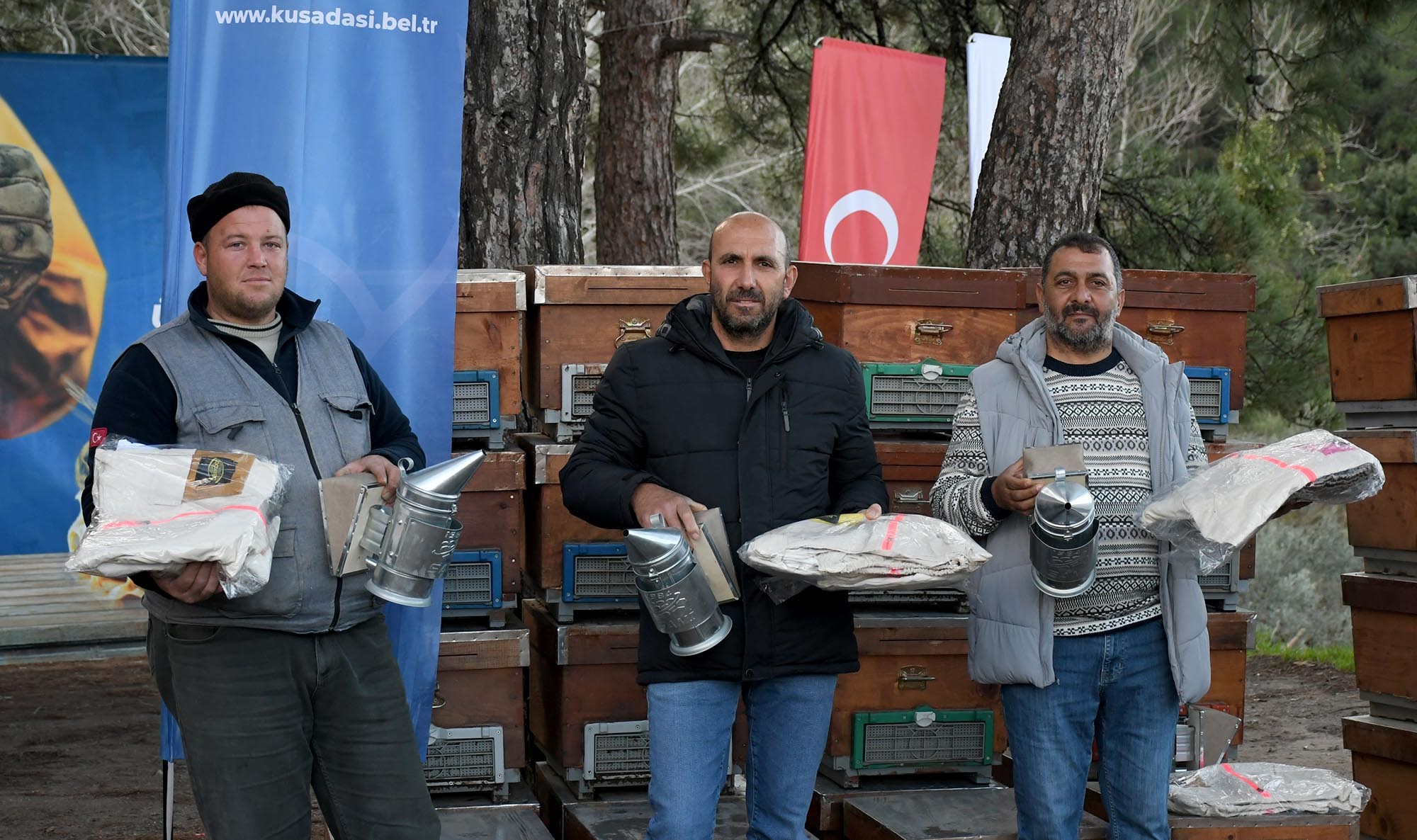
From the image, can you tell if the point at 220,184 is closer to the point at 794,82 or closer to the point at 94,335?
the point at 94,335

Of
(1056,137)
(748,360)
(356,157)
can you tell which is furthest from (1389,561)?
(356,157)

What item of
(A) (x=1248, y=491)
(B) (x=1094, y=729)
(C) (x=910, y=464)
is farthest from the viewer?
(C) (x=910, y=464)

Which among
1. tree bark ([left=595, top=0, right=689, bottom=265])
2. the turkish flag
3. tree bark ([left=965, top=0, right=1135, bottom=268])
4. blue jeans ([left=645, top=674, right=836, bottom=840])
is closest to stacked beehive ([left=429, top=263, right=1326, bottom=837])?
blue jeans ([left=645, top=674, right=836, bottom=840])

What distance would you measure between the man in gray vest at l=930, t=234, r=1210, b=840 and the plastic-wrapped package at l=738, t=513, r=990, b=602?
25 centimetres

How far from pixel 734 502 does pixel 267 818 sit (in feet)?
4.35

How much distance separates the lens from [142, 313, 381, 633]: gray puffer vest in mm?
3178

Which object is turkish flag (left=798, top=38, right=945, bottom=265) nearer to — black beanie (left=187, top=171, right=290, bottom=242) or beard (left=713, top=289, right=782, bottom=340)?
beard (left=713, top=289, right=782, bottom=340)

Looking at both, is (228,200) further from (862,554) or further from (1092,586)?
(1092,586)

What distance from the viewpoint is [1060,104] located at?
677 centimetres

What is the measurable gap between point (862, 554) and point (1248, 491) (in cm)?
102

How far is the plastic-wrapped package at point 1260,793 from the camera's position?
4438mm

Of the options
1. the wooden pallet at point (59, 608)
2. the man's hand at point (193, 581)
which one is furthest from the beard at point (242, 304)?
the wooden pallet at point (59, 608)

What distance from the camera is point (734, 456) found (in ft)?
11.6

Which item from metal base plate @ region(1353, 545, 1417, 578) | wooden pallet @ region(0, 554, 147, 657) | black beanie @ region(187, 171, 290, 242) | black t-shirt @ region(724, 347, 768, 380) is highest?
black beanie @ region(187, 171, 290, 242)
